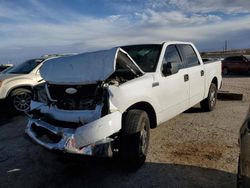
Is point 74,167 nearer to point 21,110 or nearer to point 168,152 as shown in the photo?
point 168,152

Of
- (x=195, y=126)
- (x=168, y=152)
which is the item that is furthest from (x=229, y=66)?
(x=168, y=152)

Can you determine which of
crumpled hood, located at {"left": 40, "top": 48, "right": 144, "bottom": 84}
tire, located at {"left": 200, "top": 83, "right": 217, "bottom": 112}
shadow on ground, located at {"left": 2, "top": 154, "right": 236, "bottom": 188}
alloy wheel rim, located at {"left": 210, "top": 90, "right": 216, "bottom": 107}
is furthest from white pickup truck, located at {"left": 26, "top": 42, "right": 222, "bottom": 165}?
alloy wheel rim, located at {"left": 210, "top": 90, "right": 216, "bottom": 107}

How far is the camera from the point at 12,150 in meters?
5.18

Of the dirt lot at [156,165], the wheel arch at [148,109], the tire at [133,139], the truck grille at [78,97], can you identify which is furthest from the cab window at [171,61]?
the truck grille at [78,97]

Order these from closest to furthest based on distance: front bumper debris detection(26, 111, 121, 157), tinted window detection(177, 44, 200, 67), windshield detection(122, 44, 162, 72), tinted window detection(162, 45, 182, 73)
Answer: front bumper debris detection(26, 111, 121, 157)
windshield detection(122, 44, 162, 72)
tinted window detection(162, 45, 182, 73)
tinted window detection(177, 44, 200, 67)

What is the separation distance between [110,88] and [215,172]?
180 centimetres

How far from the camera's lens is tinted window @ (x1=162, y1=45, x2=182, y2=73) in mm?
5061

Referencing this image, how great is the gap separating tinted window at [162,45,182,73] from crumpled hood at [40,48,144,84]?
0.85 metres

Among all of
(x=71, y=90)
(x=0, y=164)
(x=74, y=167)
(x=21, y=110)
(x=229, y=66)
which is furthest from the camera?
(x=229, y=66)

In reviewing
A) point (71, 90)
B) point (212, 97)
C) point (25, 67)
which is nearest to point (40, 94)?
point (71, 90)

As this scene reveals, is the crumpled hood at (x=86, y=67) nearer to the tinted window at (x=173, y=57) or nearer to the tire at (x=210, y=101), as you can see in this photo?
the tinted window at (x=173, y=57)

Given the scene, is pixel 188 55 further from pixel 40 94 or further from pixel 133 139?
pixel 40 94

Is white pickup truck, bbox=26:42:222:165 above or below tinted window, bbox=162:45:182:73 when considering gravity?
below

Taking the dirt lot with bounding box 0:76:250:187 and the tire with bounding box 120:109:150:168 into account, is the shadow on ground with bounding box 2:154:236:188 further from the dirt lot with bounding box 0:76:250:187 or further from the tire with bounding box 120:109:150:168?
the tire with bounding box 120:109:150:168
